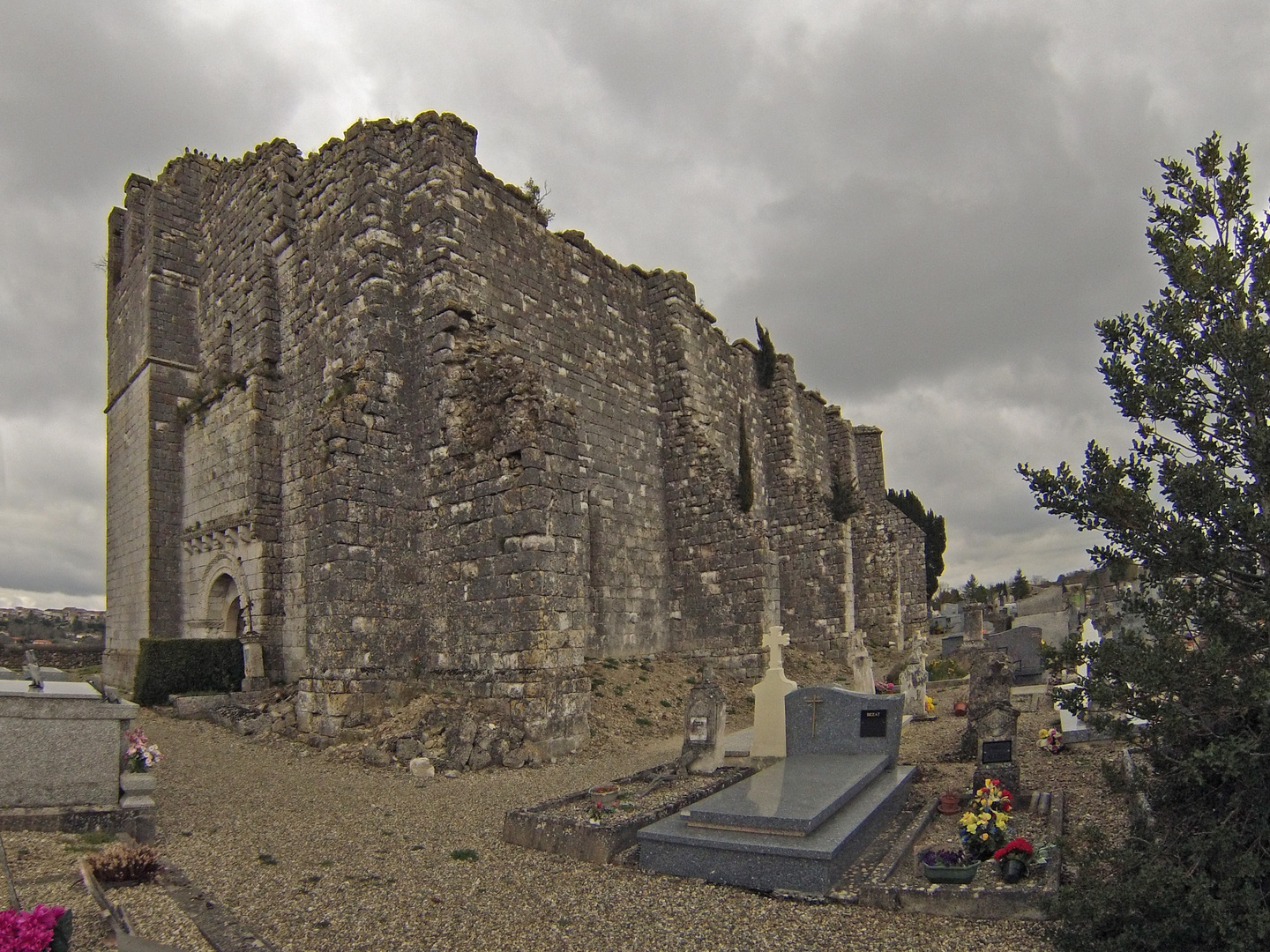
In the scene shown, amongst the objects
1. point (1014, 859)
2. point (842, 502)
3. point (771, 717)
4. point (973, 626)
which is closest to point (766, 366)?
point (842, 502)

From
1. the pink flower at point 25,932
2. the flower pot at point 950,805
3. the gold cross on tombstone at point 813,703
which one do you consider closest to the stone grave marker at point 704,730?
the gold cross on tombstone at point 813,703

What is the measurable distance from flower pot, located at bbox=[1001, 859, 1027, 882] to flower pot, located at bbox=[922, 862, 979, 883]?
19 cm

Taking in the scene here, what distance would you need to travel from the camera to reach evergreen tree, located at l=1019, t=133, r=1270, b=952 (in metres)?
3.49

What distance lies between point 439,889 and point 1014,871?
3.73 metres

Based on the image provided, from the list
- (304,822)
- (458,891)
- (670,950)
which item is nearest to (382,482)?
(304,822)

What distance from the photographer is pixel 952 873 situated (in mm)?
5266

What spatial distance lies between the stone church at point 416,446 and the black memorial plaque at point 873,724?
12.1ft

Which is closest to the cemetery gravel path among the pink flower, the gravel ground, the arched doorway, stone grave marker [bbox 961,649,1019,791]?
the gravel ground

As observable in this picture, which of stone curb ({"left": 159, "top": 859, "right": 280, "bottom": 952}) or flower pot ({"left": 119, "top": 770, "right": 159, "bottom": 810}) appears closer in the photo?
stone curb ({"left": 159, "top": 859, "right": 280, "bottom": 952})

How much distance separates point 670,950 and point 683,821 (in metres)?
1.82

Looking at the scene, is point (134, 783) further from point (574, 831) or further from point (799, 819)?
point (799, 819)

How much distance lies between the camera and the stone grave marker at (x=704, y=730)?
8.91m

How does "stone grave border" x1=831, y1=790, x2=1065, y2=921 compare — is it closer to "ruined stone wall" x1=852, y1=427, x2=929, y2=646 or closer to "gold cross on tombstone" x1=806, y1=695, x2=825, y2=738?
"gold cross on tombstone" x1=806, y1=695, x2=825, y2=738

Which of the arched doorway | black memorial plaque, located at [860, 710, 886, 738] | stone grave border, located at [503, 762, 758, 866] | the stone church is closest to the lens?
stone grave border, located at [503, 762, 758, 866]
